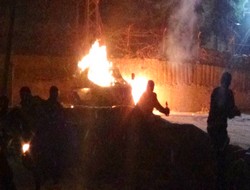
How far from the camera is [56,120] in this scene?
8.64 m

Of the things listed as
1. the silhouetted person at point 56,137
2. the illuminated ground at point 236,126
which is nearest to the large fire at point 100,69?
the illuminated ground at point 236,126

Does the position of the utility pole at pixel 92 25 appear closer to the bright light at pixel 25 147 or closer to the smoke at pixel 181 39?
the smoke at pixel 181 39

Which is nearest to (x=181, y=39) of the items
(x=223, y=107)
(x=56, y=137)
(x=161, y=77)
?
(x=161, y=77)

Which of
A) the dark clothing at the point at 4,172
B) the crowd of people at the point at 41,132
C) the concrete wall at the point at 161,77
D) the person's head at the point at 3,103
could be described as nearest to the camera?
the dark clothing at the point at 4,172

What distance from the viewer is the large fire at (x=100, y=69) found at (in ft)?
63.8

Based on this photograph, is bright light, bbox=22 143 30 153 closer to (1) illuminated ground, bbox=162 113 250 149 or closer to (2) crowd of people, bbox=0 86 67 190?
(2) crowd of people, bbox=0 86 67 190

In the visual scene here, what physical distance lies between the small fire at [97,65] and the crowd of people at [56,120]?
31.5 feet

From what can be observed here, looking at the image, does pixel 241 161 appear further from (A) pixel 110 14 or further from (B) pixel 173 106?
(A) pixel 110 14

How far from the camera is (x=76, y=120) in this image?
9.80 m

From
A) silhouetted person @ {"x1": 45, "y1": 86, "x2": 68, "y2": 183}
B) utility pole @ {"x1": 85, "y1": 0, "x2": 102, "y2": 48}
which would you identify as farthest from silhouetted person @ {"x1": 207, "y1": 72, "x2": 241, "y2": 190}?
utility pole @ {"x1": 85, "y1": 0, "x2": 102, "y2": 48}

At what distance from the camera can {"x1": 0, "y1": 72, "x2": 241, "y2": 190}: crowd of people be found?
8.17m

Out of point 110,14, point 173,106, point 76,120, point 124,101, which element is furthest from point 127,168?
point 110,14

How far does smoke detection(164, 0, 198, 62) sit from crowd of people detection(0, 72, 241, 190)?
579 inches

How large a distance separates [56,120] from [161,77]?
14731 millimetres
